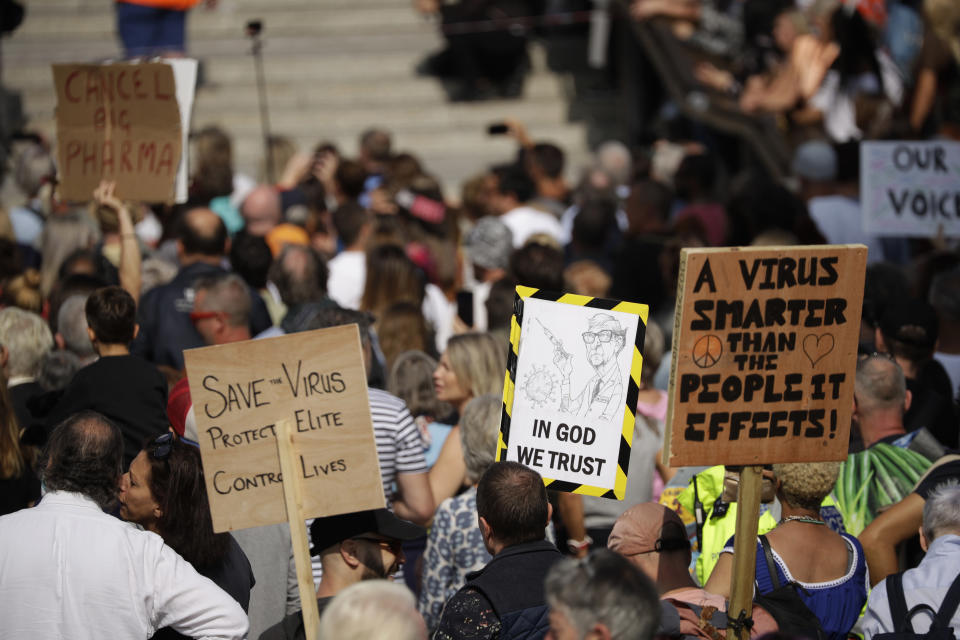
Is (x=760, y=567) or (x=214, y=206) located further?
(x=214, y=206)

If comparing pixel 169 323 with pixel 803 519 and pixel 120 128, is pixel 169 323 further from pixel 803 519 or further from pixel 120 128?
pixel 803 519

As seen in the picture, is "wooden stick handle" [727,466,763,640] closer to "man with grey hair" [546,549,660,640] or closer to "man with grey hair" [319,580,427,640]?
"man with grey hair" [546,549,660,640]

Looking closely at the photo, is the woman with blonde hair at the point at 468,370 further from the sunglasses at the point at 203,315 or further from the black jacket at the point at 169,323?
the black jacket at the point at 169,323

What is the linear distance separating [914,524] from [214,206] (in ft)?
22.2

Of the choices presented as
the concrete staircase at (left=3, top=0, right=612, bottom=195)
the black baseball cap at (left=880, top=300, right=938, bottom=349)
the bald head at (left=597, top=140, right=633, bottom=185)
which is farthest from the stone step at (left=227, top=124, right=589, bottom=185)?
the black baseball cap at (left=880, top=300, right=938, bottom=349)

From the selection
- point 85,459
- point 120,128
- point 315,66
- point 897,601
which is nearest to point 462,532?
point 85,459

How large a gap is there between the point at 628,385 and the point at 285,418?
4.00ft

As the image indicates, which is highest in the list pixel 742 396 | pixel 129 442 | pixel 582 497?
pixel 742 396

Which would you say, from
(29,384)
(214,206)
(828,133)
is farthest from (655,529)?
(828,133)

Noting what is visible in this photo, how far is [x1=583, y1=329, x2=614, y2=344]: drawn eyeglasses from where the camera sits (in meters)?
4.40

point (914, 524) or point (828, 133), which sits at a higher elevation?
point (828, 133)

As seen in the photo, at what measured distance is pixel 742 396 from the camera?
3924mm

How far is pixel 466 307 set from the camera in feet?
25.5

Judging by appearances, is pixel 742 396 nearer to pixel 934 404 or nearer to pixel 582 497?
pixel 582 497
